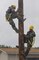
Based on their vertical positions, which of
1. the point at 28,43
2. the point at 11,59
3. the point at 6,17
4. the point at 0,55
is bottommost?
the point at 11,59

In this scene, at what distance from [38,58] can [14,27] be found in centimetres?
1289

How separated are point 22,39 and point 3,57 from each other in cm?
487

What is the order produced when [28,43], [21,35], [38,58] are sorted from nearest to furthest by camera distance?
1. [21,35]
2. [28,43]
3. [38,58]

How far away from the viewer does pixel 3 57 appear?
1523cm

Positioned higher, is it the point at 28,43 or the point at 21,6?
the point at 21,6

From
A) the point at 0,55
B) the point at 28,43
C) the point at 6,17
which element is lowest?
the point at 0,55

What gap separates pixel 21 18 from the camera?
34.6 feet

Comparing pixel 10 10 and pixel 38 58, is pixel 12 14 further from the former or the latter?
pixel 38 58

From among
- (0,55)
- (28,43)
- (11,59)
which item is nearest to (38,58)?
(11,59)

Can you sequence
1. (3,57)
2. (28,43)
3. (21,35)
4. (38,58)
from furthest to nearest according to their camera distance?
1. (38,58)
2. (3,57)
3. (28,43)
4. (21,35)

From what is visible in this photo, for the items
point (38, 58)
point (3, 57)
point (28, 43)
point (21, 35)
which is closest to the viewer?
point (21, 35)

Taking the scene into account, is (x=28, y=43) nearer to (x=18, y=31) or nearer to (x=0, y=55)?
(x=18, y=31)

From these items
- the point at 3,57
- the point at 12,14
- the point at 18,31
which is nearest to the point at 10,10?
the point at 12,14

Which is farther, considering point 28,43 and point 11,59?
point 11,59
